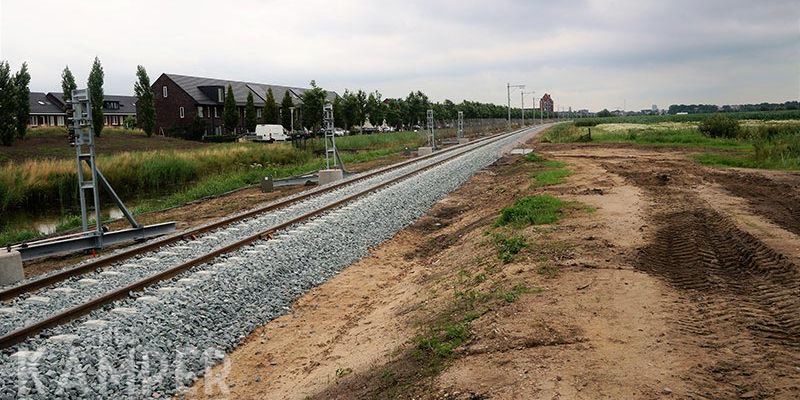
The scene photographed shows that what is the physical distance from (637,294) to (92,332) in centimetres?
622

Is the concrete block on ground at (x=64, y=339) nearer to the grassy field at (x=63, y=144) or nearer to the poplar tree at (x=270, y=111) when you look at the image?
the grassy field at (x=63, y=144)

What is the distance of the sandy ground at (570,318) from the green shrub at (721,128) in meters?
36.6

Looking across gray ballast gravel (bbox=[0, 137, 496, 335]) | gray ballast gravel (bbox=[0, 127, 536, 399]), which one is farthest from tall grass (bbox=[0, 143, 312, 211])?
gray ballast gravel (bbox=[0, 127, 536, 399])

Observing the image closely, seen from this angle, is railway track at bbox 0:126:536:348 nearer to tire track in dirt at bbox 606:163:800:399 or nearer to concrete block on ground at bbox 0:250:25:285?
concrete block on ground at bbox 0:250:25:285

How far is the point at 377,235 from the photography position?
13.8 m

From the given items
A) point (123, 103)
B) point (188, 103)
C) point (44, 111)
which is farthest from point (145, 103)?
point (123, 103)

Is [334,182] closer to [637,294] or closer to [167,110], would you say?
[637,294]

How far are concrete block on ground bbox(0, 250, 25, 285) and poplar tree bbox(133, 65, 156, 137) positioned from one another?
56521mm

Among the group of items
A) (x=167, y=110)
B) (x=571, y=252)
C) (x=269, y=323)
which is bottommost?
(x=269, y=323)

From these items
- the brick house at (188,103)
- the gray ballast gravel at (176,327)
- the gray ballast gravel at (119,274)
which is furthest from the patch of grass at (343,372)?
the brick house at (188,103)

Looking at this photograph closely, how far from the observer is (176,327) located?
7.50 m

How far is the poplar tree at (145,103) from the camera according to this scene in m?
63.5

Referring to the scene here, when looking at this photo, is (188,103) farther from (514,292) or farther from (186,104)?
(514,292)

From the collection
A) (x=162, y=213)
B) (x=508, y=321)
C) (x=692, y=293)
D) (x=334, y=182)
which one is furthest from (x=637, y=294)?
(x=334, y=182)
